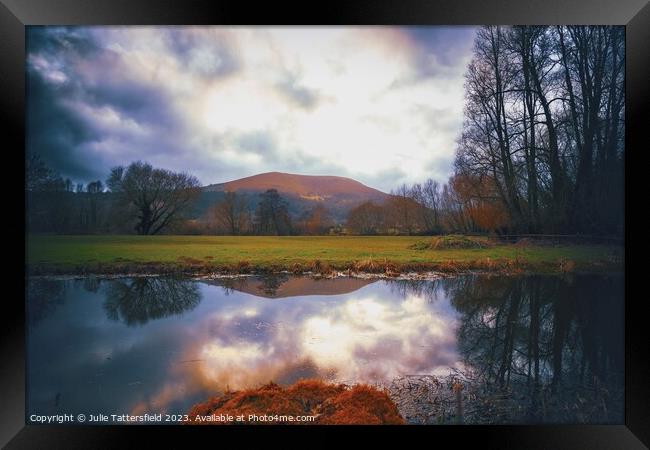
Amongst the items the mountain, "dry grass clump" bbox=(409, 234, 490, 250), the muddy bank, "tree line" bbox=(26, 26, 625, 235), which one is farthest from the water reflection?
the mountain

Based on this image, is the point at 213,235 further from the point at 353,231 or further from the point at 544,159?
the point at 544,159

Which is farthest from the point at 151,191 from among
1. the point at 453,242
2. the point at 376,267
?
the point at 453,242

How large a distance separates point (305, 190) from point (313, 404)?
239 cm

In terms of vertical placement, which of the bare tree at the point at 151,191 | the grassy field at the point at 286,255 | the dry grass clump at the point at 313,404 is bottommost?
the dry grass clump at the point at 313,404

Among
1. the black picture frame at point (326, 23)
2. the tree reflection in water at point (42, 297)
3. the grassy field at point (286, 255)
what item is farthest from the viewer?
the grassy field at point (286, 255)

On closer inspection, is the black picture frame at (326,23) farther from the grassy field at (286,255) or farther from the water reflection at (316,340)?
the grassy field at (286,255)

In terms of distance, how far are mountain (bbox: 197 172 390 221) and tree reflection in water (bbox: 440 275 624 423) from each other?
66.2 inches

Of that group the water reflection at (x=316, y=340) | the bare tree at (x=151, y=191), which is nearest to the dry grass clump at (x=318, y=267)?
the water reflection at (x=316, y=340)

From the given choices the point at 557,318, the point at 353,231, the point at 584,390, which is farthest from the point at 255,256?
the point at 584,390

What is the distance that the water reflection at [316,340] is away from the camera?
269 centimetres

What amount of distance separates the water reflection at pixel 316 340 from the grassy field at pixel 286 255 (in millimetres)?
197

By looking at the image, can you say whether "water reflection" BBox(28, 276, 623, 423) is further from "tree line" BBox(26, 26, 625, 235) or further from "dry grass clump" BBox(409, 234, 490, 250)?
"tree line" BBox(26, 26, 625, 235)

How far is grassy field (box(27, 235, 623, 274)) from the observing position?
2873 millimetres

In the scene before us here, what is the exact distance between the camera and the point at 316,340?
288 cm
